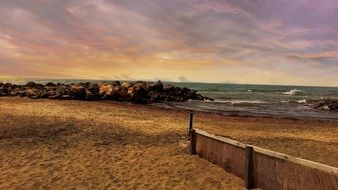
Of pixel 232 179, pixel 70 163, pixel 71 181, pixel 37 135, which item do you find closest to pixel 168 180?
pixel 232 179

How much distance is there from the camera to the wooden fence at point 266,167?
8.21m

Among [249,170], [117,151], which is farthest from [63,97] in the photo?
[249,170]

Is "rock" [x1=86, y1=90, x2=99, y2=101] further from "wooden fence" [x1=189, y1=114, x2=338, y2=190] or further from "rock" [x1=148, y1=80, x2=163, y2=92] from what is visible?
"wooden fence" [x1=189, y1=114, x2=338, y2=190]

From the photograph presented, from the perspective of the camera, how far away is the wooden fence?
8.21m

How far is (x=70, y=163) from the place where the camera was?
1221 centimetres

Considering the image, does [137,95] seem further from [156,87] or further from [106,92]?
[156,87]

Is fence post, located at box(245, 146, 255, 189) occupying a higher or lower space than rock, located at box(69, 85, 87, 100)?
lower

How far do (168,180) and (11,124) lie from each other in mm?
11160

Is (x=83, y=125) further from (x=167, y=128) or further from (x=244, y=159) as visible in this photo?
(x=244, y=159)

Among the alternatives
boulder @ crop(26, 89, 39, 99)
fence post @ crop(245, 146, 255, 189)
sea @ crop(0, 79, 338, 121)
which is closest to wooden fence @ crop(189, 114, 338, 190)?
fence post @ crop(245, 146, 255, 189)

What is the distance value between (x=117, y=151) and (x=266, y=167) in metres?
6.39

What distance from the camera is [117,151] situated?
13953 mm

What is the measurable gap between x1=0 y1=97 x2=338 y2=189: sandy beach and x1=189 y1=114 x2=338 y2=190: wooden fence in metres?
0.41

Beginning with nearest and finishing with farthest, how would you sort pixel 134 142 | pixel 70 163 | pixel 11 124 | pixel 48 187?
1. pixel 48 187
2. pixel 70 163
3. pixel 134 142
4. pixel 11 124
